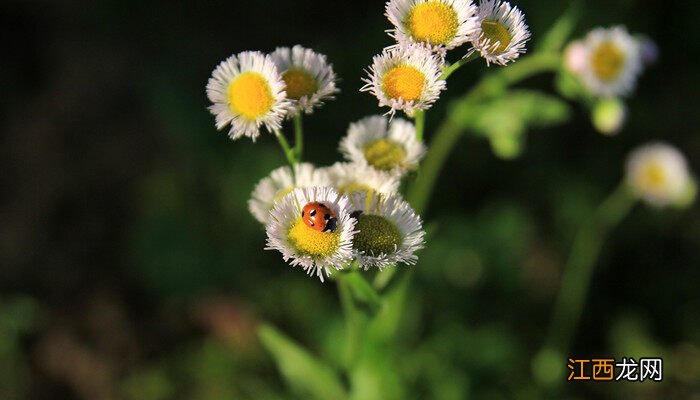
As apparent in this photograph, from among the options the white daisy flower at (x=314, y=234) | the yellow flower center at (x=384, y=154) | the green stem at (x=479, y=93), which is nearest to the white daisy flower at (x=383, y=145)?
the yellow flower center at (x=384, y=154)

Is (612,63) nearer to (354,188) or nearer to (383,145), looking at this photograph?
(383,145)

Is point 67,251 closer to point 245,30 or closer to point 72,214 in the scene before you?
point 72,214

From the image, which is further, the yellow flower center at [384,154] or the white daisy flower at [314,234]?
the yellow flower center at [384,154]

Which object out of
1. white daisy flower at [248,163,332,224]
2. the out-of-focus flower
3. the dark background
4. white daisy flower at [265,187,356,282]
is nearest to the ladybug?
white daisy flower at [265,187,356,282]

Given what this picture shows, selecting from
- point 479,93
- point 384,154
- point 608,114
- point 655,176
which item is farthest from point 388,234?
point 655,176

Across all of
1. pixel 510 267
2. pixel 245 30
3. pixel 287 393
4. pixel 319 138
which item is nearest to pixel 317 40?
pixel 245 30

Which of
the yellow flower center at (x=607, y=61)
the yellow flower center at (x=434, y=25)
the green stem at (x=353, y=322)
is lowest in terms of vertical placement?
the green stem at (x=353, y=322)

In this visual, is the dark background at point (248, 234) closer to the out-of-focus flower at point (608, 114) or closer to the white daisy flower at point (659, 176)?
the white daisy flower at point (659, 176)
